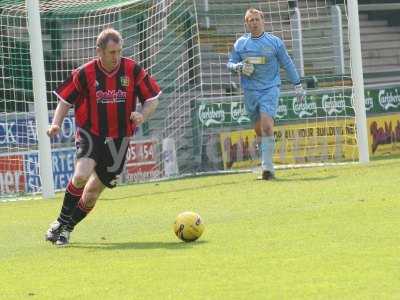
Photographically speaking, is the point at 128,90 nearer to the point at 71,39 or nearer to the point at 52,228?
the point at 52,228

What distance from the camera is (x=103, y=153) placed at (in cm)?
1034

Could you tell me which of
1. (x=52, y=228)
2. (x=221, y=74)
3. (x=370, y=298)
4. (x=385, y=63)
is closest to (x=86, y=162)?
(x=52, y=228)

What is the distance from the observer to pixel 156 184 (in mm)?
16781

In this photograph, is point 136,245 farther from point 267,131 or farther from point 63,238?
point 267,131

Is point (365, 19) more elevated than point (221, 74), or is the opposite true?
point (365, 19)

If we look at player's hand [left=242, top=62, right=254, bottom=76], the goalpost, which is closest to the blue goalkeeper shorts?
player's hand [left=242, top=62, right=254, bottom=76]

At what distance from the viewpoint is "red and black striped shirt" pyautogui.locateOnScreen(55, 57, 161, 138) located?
10.4m

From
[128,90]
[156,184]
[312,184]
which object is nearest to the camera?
[128,90]

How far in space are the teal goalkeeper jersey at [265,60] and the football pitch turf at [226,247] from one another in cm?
172

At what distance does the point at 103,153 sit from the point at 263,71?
19.3 ft

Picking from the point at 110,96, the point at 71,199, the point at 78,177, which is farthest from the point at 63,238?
the point at 110,96

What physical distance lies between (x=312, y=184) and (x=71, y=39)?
226 inches

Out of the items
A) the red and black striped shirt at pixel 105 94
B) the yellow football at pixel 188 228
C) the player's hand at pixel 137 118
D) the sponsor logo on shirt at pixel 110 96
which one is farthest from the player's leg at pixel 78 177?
the yellow football at pixel 188 228

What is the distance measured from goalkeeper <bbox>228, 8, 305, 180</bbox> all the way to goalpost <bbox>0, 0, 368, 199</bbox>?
2124 mm
